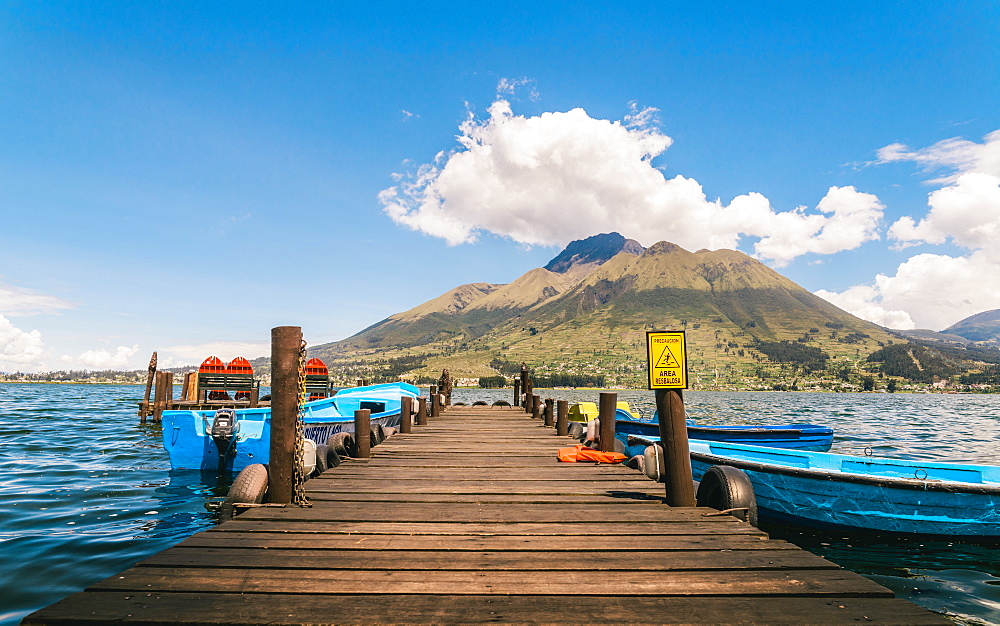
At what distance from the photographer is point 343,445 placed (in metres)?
9.52

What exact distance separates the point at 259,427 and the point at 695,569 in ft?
44.7

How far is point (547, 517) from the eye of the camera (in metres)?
5.34

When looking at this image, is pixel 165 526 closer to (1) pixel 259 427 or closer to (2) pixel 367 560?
(1) pixel 259 427

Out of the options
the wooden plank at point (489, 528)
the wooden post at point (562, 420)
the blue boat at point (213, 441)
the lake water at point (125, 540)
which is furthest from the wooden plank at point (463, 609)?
the blue boat at point (213, 441)

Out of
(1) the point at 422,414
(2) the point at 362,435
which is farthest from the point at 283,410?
(1) the point at 422,414

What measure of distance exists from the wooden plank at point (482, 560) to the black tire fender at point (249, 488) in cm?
135

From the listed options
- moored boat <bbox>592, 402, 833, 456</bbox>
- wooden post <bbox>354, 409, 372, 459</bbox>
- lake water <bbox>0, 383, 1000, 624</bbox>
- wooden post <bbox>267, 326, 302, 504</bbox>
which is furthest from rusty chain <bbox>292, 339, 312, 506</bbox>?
moored boat <bbox>592, 402, 833, 456</bbox>

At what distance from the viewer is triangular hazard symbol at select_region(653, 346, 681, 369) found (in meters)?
5.70

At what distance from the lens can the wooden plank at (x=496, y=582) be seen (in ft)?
10.9

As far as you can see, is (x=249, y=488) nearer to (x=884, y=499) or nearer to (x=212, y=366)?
(x=884, y=499)

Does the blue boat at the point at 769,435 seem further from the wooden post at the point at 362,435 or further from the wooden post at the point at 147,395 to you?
the wooden post at the point at 147,395

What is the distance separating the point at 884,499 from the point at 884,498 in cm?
2

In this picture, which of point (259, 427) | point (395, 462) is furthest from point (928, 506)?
point (259, 427)

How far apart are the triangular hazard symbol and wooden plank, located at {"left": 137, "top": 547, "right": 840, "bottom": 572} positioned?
2039mm
